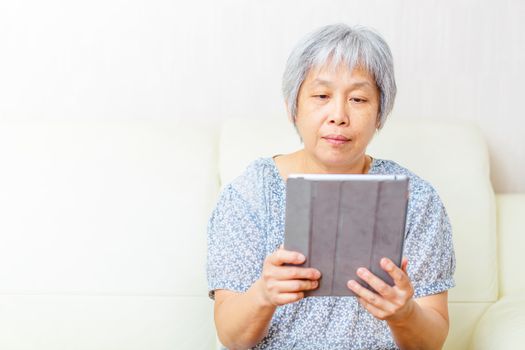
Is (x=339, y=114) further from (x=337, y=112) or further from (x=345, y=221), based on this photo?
(x=345, y=221)

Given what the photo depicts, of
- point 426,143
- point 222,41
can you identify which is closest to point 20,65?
point 222,41

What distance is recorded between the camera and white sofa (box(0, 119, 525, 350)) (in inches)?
70.2

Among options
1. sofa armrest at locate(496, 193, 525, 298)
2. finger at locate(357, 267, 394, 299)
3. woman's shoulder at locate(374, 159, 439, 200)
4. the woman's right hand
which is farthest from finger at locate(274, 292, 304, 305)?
sofa armrest at locate(496, 193, 525, 298)

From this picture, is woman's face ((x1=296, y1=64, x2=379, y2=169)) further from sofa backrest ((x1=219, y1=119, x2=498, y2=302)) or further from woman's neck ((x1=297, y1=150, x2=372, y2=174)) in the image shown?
sofa backrest ((x1=219, y1=119, x2=498, y2=302))

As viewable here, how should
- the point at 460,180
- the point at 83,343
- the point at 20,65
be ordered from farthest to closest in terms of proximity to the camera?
the point at 20,65 < the point at 460,180 < the point at 83,343

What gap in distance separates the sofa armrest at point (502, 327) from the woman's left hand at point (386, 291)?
48 cm

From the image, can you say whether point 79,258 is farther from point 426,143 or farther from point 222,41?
point 426,143

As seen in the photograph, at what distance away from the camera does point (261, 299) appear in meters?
1.30

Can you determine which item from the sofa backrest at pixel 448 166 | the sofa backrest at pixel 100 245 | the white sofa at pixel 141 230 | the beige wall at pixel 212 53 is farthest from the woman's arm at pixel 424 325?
the beige wall at pixel 212 53

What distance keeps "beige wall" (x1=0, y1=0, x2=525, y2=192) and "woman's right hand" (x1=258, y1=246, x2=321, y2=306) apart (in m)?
0.94

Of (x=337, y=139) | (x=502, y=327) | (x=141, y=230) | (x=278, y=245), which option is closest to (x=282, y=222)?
(x=278, y=245)

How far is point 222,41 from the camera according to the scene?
2.07 meters

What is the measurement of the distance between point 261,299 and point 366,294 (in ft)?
0.63

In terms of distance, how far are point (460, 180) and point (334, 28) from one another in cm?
62
